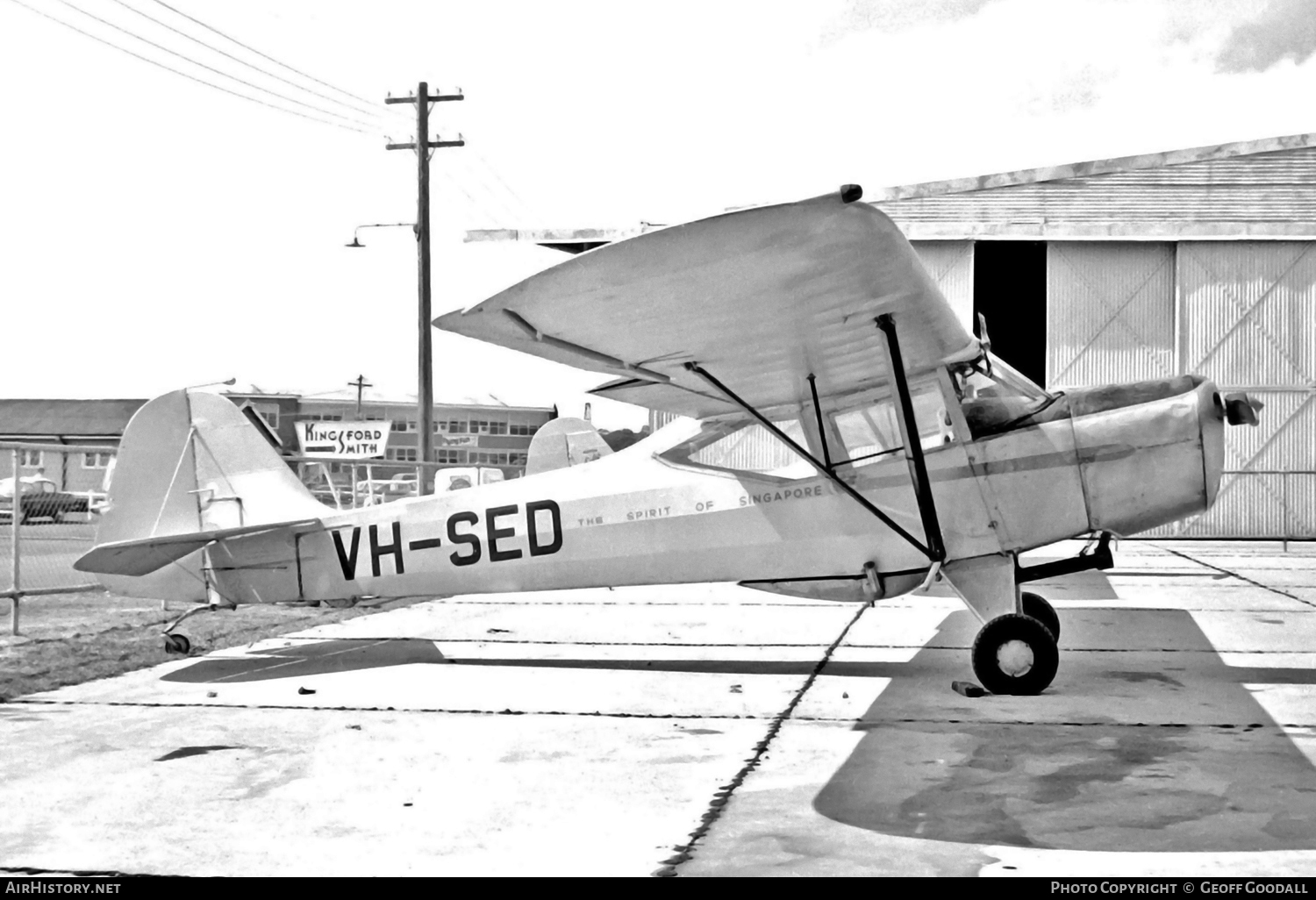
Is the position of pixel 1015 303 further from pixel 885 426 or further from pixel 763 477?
pixel 763 477

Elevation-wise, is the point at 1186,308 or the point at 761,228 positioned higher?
the point at 1186,308

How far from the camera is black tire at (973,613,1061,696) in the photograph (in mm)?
6695

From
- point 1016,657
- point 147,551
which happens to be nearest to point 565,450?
point 147,551

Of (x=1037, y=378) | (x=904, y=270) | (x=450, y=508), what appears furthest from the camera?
(x=1037, y=378)

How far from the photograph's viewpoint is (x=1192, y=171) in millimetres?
23656

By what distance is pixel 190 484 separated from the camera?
8641mm

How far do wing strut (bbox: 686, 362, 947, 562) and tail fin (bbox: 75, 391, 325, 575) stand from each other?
10.9 feet

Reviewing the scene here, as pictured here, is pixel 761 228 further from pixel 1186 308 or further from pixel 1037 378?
pixel 1037 378

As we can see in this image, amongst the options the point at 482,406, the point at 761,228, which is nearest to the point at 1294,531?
the point at 761,228

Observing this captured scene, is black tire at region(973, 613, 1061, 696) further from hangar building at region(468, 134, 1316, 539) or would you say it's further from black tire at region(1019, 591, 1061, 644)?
hangar building at region(468, 134, 1316, 539)

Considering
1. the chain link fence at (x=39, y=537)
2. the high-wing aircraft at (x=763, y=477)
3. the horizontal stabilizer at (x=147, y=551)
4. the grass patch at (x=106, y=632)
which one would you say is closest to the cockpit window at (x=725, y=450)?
the high-wing aircraft at (x=763, y=477)

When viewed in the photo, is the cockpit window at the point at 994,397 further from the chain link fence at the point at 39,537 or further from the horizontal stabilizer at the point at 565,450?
the chain link fence at the point at 39,537
